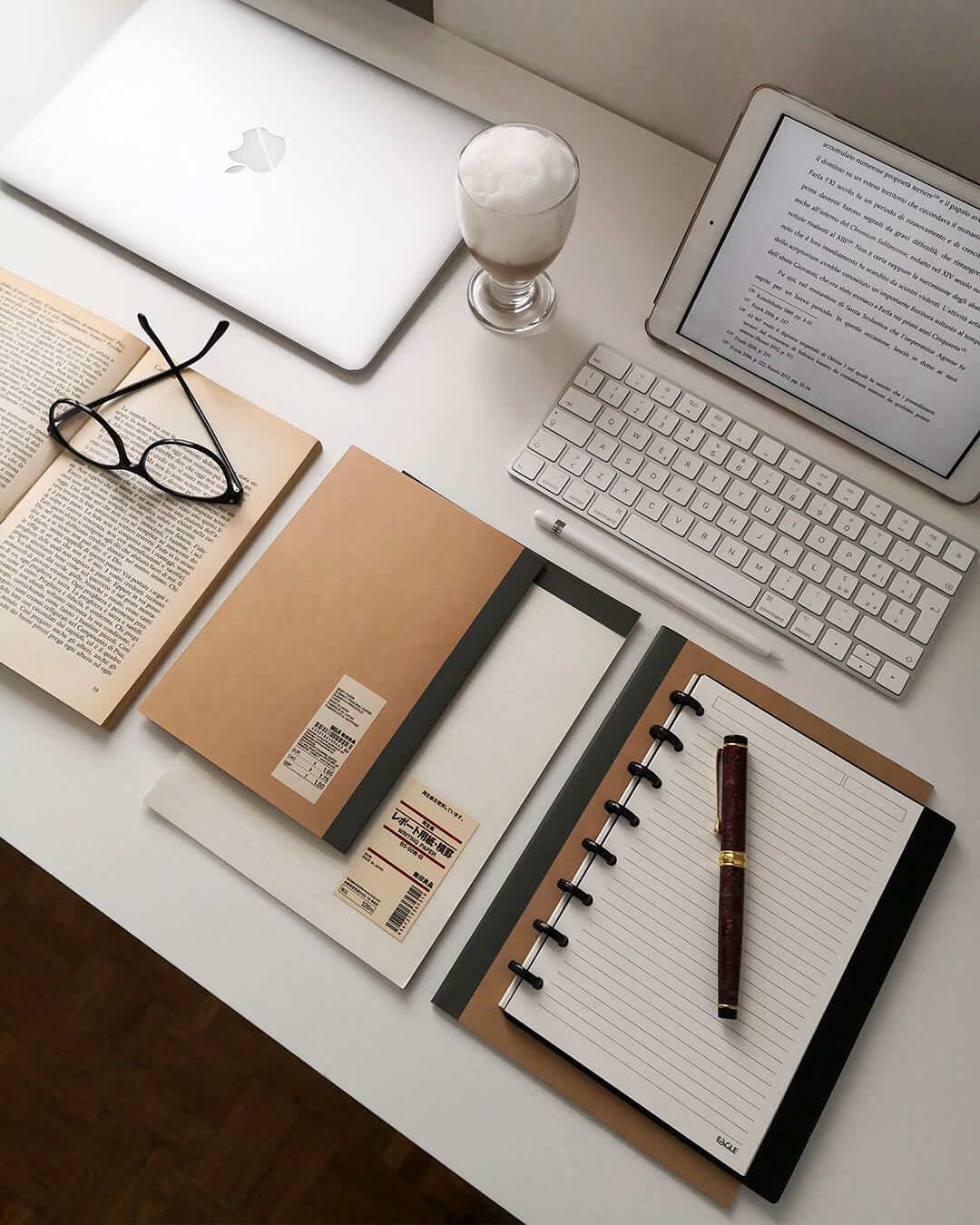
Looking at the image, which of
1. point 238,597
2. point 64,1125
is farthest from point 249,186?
point 64,1125

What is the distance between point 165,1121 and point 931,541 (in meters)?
1.20

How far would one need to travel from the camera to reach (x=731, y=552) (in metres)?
0.76

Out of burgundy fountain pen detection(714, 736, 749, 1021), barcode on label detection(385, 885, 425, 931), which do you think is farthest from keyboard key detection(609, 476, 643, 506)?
barcode on label detection(385, 885, 425, 931)

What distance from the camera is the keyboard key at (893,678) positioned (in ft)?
2.39

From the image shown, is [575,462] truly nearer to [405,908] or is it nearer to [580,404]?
[580,404]

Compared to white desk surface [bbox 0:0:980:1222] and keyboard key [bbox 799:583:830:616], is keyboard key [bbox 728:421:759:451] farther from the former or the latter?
keyboard key [bbox 799:583:830:616]

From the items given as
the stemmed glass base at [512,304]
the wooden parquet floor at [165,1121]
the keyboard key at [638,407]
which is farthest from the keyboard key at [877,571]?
the wooden parquet floor at [165,1121]

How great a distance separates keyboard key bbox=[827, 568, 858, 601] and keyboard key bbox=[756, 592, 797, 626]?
36 millimetres

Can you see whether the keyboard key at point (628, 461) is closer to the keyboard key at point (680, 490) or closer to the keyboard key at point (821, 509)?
the keyboard key at point (680, 490)

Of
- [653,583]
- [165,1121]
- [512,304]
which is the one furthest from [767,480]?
[165,1121]

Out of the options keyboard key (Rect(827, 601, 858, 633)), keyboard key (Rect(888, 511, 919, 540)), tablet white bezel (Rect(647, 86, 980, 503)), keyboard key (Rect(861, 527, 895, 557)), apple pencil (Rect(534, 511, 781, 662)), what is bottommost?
apple pencil (Rect(534, 511, 781, 662))

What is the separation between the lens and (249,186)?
0.87 m

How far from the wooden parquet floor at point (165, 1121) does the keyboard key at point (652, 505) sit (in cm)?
96

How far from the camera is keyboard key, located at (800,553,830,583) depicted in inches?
29.6
